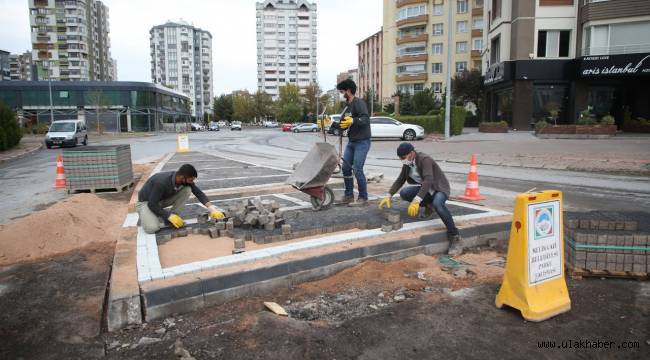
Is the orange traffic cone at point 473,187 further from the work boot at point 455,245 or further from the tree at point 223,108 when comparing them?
the tree at point 223,108

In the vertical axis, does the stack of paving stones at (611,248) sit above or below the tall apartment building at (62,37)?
below

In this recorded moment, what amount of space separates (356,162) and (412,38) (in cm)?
6306

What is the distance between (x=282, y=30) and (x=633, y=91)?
126376mm

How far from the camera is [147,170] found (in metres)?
14.0

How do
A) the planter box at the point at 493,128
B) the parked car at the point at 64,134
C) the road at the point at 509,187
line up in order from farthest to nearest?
the planter box at the point at 493,128 < the parked car at the point at 64,134 < the road at the point at 509,187

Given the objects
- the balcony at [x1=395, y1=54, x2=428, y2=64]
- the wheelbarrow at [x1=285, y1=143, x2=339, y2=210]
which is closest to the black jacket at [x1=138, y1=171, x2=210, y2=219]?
the wheelbarrow at [x1=285, y1=143, x2=339, y2=210]

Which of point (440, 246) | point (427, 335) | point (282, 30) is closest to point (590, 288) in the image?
point (440, 246)

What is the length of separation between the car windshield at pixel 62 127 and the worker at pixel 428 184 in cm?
2836

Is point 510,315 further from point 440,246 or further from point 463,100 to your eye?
point 463,100

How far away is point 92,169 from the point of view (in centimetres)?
963

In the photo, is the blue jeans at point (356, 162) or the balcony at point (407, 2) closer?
the blue jeans at point (356, 162)

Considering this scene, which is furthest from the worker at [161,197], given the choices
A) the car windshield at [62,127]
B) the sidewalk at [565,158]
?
the car windshield at [62,127]

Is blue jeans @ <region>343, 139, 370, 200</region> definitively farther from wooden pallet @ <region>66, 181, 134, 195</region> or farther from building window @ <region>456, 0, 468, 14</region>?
building window @ <region>456, 0, 468, 14</region>

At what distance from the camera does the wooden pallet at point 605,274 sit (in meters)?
4.53
